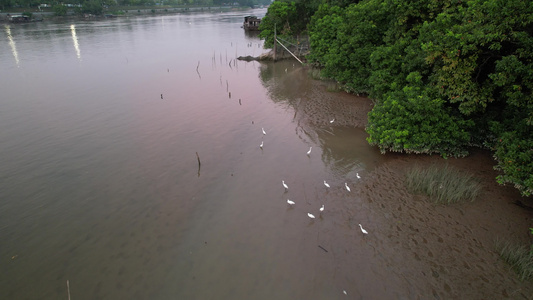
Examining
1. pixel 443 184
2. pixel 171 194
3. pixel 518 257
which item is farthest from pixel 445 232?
pixel 171 194

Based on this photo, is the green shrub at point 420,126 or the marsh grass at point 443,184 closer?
the marsh grass at point 443,184

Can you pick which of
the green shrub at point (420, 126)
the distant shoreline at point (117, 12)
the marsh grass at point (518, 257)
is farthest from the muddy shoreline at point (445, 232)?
the distant shoreline at point (117, 12)

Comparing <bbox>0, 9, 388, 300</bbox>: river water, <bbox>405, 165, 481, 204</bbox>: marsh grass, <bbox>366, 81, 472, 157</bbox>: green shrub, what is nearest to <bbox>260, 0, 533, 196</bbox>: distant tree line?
<bbox>366, 81, 472, 157</bbox>: green shrub

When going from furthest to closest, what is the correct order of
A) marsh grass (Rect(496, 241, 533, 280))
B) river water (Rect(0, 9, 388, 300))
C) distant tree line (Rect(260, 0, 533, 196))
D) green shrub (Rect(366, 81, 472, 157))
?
green shrub (Rect(366, 81, 472, 157)) < distant tree line (Rect(260, 0, 533, 196)) < river water (Rect(0, 9, 388, 300)) < marsh grass (Rect(496, 241, 533, 280))

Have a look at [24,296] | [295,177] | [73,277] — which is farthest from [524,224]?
[24,296]

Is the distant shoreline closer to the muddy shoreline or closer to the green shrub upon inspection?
the green shrub

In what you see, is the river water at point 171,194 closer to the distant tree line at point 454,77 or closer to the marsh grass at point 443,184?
the marsh grass at point 443,184

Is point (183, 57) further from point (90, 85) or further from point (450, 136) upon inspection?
point (450, 136)
